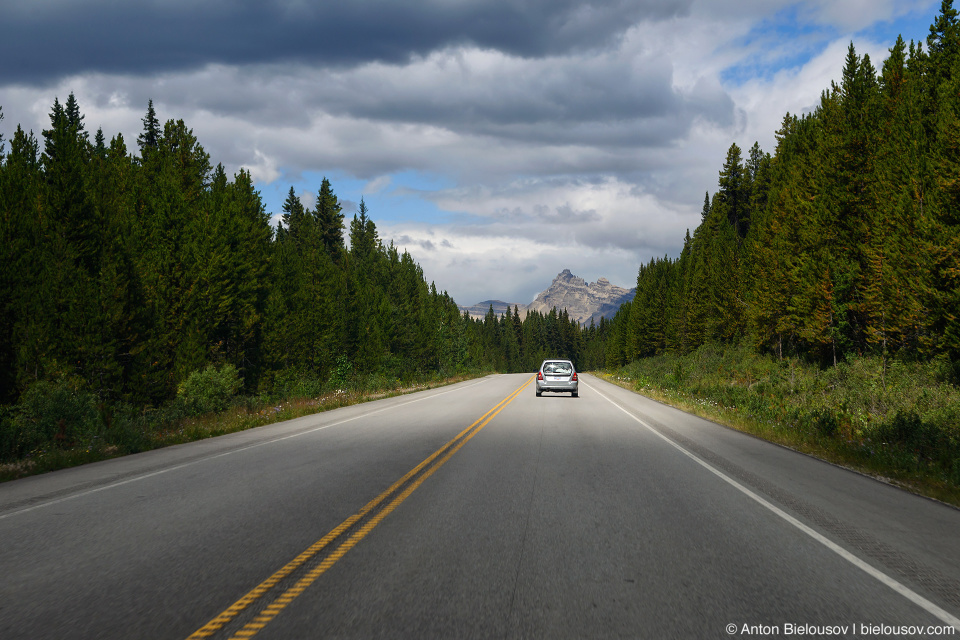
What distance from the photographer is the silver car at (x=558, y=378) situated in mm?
30031

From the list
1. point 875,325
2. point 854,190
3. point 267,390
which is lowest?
point 267,390

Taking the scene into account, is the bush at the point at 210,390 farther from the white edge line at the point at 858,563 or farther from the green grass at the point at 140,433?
the white edge line at the point at 858,563

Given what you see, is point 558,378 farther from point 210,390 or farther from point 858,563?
point 858,563

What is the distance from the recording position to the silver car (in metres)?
30.0

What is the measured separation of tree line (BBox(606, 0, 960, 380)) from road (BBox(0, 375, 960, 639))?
17047 millimetres

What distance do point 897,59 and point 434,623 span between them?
128 ft

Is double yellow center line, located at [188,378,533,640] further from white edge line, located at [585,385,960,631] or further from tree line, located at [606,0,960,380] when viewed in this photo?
tree line, located at [606,0,960,380]

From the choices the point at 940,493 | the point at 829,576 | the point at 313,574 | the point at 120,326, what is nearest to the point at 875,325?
the point at 940,493

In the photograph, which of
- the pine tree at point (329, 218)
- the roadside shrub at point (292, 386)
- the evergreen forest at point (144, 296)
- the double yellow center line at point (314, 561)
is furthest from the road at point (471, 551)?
the pine tree at point (329, 218)

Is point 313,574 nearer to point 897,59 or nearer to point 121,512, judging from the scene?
point 121,512

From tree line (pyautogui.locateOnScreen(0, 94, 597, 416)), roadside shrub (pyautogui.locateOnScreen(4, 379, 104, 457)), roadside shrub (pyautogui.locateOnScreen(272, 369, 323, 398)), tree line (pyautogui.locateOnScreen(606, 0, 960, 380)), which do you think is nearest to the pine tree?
tree line (pyautogui.locateOnScreen(0, 94, 597, 416))

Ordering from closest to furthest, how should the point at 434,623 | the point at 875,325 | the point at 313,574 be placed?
the point at 434,623
the point at 313,574
the point at 875,325

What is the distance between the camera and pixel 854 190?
32219 millimetres

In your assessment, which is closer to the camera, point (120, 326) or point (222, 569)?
point (222, 569)
